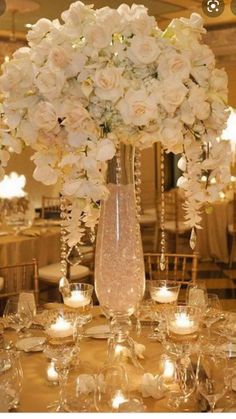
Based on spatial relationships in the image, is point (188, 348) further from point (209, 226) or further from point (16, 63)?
point (209, 226)

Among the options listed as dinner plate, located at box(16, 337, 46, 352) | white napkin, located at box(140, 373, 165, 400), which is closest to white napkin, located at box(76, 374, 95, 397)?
white napkin, located at box(140, 373, 165, 400)

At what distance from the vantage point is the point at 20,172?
928 cm

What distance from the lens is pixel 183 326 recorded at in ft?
6.64

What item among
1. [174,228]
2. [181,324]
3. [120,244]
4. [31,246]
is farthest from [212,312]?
[174,228]

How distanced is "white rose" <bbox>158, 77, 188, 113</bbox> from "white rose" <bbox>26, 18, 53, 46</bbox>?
0.39m

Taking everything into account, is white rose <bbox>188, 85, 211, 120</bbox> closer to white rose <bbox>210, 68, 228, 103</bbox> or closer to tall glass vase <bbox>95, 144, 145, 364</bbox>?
white rose <bbox>210, 68, 228, 103</bbox>

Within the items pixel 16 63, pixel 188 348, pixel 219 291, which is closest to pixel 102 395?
pixel 188 348

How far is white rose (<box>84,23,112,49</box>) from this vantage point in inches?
72.8

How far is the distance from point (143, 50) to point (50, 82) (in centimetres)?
28

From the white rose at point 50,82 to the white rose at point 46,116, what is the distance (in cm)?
4

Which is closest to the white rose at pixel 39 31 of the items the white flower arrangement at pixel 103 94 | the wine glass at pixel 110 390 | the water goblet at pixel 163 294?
the white flower arrangement at pixel 103 94

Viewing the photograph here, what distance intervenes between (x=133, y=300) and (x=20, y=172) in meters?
7.40

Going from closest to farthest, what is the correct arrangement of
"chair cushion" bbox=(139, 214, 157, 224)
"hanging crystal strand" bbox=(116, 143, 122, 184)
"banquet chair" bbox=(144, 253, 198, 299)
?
"hanging crystal strand" bbox=(116, 143, 122, 184) → "banquet chair" bbox=(144, 253, 198, 299) → "chair cushion" bbox=(139, 214, 157, 224)

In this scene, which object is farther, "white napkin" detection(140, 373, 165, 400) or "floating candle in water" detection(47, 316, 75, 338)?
"floating candle in water" detection(47, 316, 75, 338)
